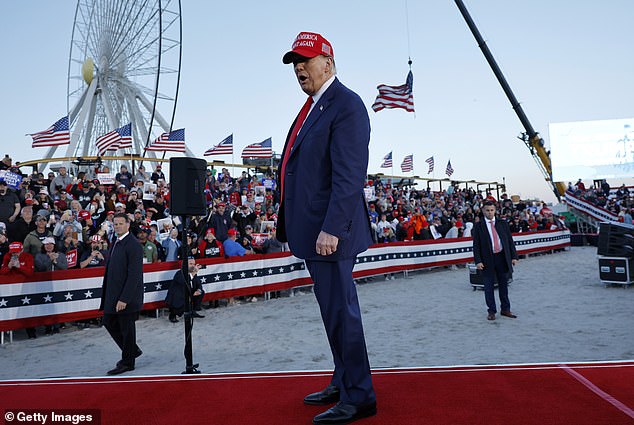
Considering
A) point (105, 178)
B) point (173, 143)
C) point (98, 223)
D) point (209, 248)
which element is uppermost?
point (173, 143)

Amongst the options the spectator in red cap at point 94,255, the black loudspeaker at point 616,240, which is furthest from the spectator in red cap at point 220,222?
the black loudspeaker at point 616,240

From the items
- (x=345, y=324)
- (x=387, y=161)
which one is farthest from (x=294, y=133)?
→ (x=387, y=161)

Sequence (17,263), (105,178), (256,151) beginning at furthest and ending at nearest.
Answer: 1. (256,151)
2. (105,178)
3. (17,263)

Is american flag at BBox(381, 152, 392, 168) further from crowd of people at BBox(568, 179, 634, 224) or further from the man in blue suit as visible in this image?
the man in blue suit

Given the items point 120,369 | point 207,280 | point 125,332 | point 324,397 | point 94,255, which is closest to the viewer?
point 324,397

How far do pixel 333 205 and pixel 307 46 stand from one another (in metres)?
0.87

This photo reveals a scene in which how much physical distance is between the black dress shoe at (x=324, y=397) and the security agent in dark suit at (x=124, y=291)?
3264 mm

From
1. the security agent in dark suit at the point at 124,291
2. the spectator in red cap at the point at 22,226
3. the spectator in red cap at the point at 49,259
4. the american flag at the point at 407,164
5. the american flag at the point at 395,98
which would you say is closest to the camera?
the security agent in dark suit at the point at 124,291

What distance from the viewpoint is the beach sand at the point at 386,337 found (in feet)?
16.8

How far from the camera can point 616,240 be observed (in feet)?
32.5

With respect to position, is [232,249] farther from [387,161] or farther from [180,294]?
[387,161]

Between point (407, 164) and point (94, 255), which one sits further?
point (407, 164)

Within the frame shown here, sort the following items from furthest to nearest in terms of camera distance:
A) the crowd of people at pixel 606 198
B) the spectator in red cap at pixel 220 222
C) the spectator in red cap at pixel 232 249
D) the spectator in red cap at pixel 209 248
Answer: the crowd of people at pixel 606 198 < the spectator in red cap at pixel 220 222 < the spectator in red cap at pixel 232 249 < the spectator in red cap at pixel 209 248

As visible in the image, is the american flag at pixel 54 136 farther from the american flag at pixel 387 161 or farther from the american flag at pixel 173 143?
the american flag at pixel 387 161
